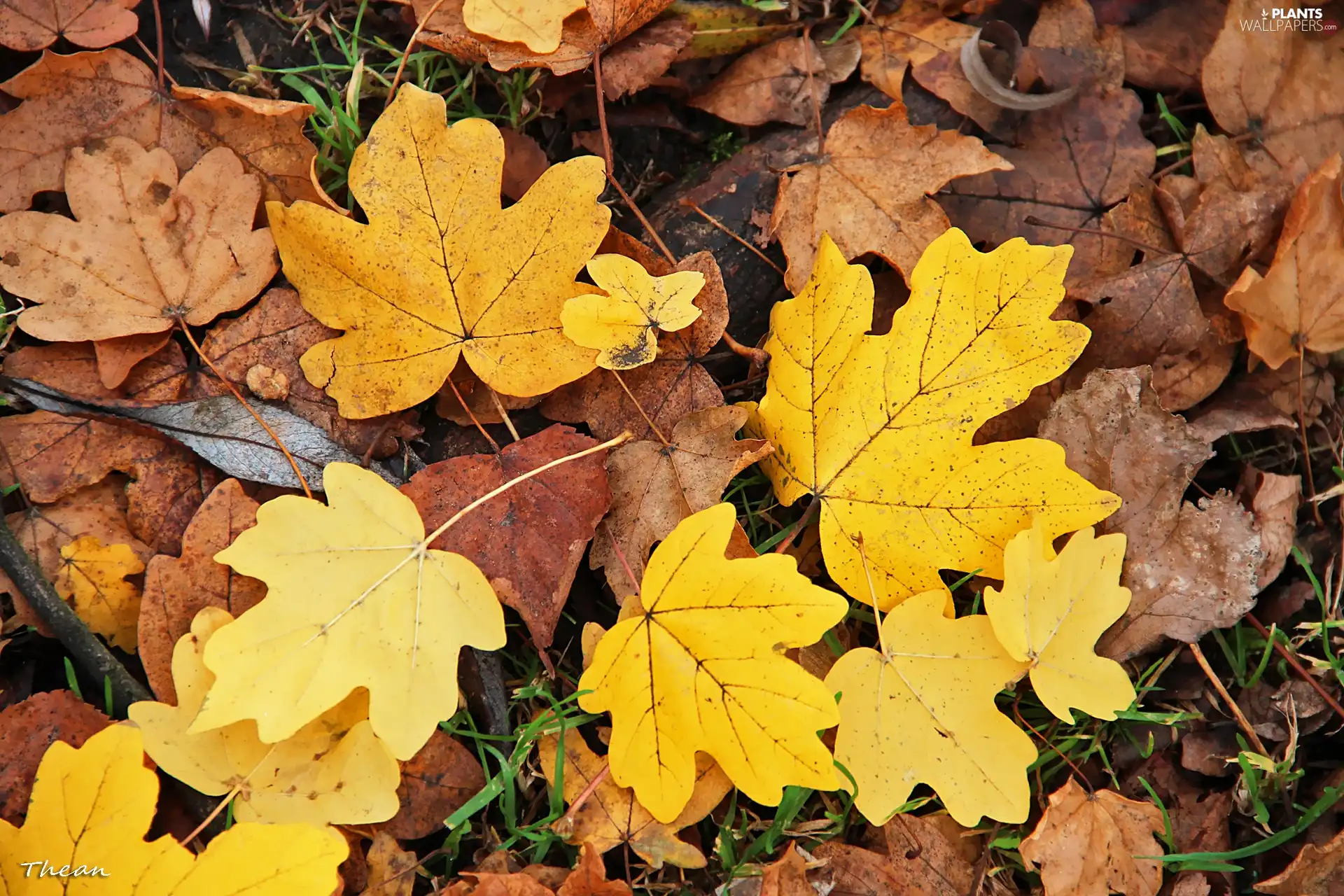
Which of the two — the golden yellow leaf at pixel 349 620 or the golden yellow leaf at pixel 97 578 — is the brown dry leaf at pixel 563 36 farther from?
the golden yellow leaf at pixel 97 578

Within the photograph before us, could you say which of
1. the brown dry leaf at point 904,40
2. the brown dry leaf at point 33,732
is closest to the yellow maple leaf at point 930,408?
the brown dry leaf at point 904,40

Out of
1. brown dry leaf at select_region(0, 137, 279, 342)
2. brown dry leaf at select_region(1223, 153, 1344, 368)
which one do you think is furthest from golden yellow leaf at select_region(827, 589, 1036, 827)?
brown dry leaf at select_region(0, 137, 279, 342)

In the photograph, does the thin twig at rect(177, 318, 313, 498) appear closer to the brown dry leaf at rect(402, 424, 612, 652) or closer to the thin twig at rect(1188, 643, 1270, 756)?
the brown dry leaf at rect(402, 424, 612, 652)

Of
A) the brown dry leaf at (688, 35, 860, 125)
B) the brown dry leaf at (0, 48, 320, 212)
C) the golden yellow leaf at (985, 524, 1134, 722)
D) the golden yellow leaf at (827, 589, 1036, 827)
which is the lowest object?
the golden yellow leaf at (827, 589, 1036, 827)

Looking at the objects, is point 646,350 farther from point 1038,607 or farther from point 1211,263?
point 1211,263

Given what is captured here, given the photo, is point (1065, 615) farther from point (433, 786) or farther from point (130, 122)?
point (130, 122)

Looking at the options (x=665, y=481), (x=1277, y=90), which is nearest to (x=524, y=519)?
(x=665, y=481)

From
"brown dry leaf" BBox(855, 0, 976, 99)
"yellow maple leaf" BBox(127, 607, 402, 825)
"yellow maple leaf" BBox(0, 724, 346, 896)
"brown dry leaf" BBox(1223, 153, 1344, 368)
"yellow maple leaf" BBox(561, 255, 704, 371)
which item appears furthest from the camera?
"brown dry leaf" BBox(855, 0, 976, 99)

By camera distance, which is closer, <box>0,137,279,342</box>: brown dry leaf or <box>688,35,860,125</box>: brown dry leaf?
<box>0,137,279,342</box>: brown dry leaf
